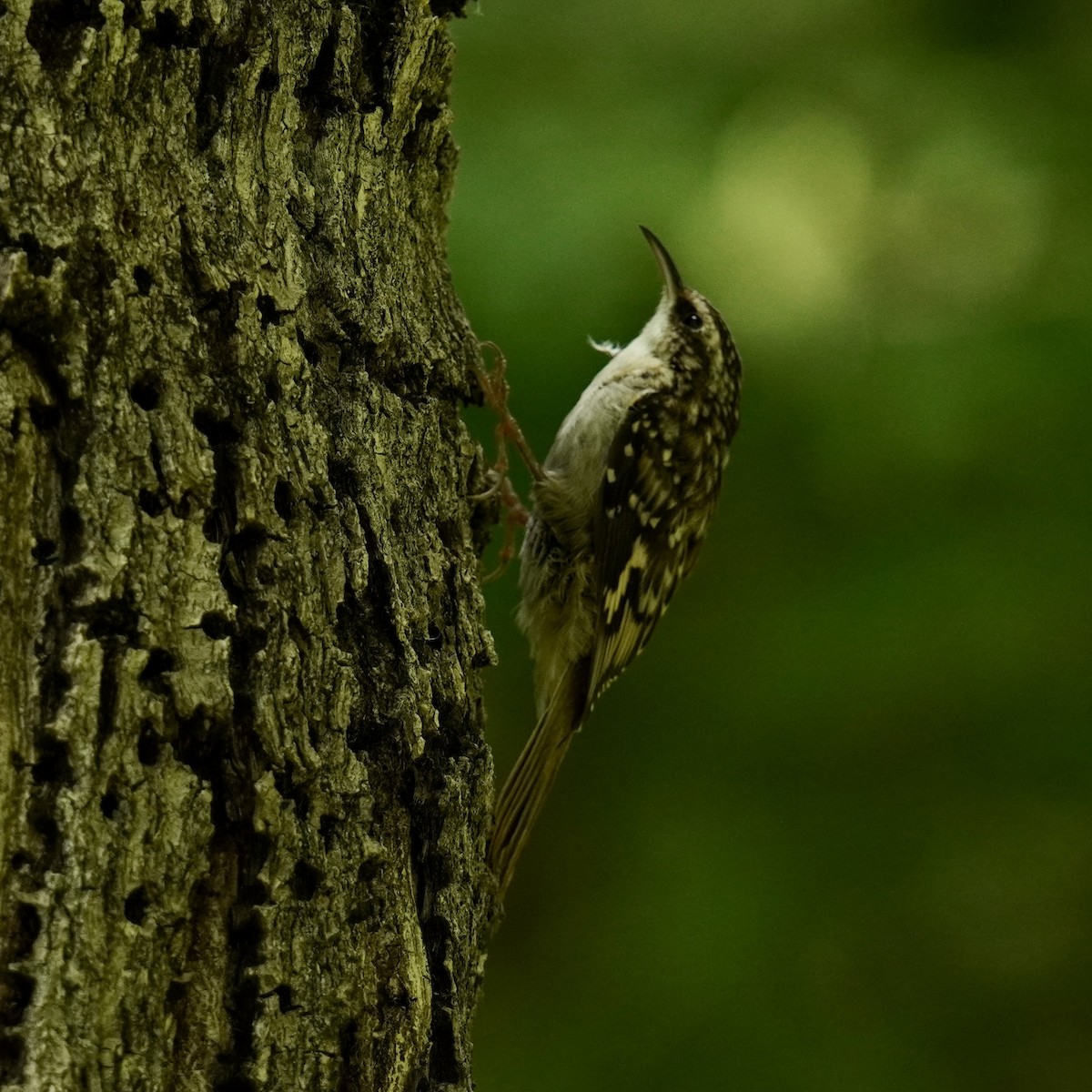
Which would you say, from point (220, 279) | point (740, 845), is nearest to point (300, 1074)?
point (220, 279)

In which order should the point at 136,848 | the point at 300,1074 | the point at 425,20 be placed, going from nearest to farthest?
the point at 136,848 < the point at 300,1074 < the point at 425,20

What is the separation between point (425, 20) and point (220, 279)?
59 cm

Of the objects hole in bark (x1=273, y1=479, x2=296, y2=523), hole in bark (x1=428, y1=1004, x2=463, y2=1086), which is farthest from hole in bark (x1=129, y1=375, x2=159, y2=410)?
hole in bark (x1=428, y1=1004, x2=463, y2=1086)

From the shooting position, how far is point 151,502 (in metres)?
1.34

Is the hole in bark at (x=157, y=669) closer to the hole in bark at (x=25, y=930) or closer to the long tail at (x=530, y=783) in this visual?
the hole in bark at (x=25, y=930)

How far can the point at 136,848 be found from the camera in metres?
1.27

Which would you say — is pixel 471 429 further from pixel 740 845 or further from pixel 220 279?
pixel 220 279

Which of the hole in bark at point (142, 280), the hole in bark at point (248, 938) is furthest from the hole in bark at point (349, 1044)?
the hole in bark at point (142, 280)

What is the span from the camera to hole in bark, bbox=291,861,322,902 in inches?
55.2

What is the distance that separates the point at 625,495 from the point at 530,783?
776 millimetres

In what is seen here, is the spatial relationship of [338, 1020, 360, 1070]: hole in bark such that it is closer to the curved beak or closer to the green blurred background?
the green blurred background

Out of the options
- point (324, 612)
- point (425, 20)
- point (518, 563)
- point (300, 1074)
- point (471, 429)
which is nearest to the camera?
point (300, 1074)

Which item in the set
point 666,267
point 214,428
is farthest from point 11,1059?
point 666,267

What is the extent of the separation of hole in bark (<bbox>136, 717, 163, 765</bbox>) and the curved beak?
6.62 ft
